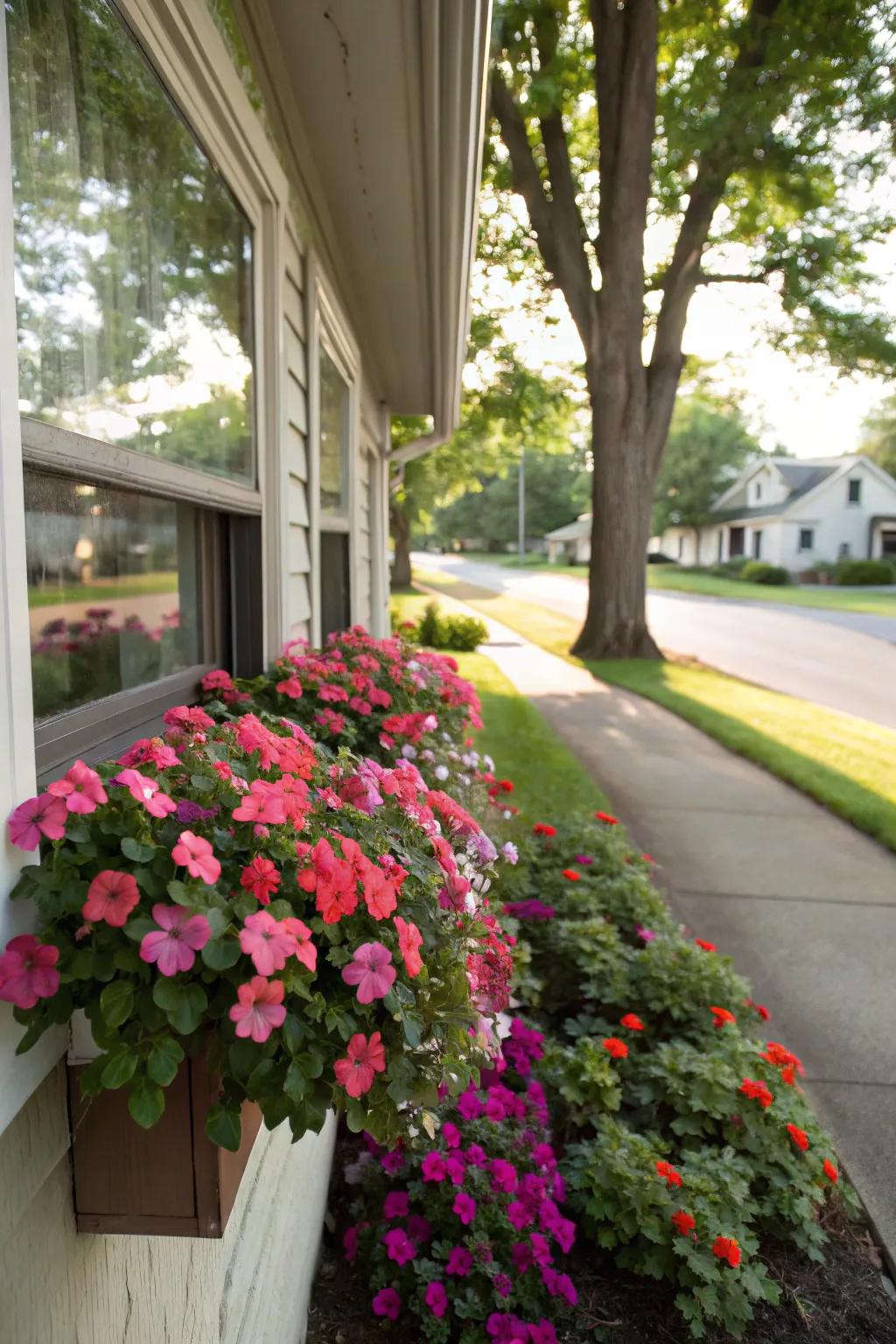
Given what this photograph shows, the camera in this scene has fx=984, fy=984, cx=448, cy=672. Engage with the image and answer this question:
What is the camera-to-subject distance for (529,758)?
777 centimetres

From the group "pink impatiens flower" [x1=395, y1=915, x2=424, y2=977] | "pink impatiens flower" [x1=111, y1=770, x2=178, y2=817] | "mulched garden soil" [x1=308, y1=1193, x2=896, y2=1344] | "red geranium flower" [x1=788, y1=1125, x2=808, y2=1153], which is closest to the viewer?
"pink impatiens flower" [x1=111, y1=770, x2=178, y2=817]

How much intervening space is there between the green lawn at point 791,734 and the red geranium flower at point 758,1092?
368cm

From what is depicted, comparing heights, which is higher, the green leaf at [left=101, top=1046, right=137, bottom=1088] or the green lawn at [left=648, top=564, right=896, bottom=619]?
the green leaf at [left=101, top=1046, right=137, bottom=1088]

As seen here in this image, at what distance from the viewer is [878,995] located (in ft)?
12.7

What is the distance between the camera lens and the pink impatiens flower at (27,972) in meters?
0.93

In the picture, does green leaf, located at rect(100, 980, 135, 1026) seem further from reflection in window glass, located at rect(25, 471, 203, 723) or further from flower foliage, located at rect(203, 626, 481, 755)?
flower foliage, located at rect(203, 626, 481, 755)

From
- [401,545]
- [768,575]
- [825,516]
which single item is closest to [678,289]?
[401,545]

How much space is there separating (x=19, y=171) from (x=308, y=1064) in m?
1.23

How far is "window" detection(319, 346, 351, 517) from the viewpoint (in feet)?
15.1

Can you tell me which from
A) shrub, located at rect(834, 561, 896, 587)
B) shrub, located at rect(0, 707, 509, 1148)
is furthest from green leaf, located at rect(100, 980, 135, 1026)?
shrub, located at rect(834, 561, 896, 587)

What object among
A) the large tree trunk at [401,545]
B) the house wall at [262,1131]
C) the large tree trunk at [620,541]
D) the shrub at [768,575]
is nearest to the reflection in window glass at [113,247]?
the house wall at [262,1131]

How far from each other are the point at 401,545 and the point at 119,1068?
34286 millimetres

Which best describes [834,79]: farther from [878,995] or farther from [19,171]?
[19,171]

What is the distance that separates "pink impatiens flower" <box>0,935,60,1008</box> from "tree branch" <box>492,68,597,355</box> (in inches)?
562
